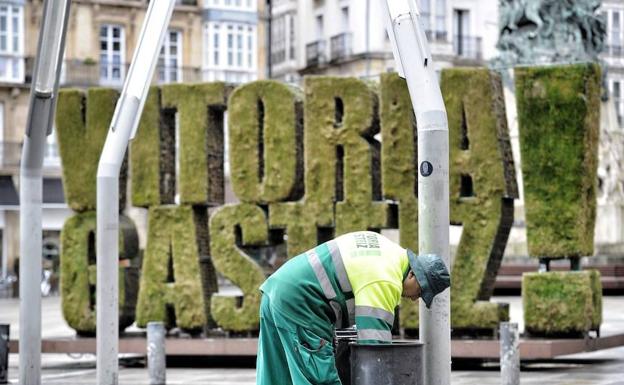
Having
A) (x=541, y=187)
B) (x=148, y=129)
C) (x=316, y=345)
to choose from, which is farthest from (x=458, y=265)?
(x=316, y=345)

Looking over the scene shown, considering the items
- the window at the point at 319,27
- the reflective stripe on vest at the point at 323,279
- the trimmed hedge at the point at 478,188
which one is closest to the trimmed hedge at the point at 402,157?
the trimmed hedge at the point at 478,188

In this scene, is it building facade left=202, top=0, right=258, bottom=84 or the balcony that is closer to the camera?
the balcony

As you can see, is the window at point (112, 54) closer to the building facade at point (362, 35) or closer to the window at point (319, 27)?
the building facade at point (362, 35)

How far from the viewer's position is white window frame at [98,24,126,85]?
58.8 m

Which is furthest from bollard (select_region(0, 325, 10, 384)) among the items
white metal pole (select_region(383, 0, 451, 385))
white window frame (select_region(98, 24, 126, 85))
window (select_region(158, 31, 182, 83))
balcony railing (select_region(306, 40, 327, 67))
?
balcony railing (select_region(306, 40, 327, 67))

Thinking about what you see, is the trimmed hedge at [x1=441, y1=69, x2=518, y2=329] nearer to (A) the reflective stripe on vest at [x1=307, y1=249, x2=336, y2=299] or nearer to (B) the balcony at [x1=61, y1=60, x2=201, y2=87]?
(A) the reflective stripe on vest at [x1=307, y1=249, x2=336, y2=299]

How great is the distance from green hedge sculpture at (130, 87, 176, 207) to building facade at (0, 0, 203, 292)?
33.4 meters

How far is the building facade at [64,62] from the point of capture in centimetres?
5622

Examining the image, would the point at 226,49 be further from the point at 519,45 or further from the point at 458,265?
the point at 458,265

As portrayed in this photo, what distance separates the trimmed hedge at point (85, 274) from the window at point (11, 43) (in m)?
36.2

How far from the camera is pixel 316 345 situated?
375 inches

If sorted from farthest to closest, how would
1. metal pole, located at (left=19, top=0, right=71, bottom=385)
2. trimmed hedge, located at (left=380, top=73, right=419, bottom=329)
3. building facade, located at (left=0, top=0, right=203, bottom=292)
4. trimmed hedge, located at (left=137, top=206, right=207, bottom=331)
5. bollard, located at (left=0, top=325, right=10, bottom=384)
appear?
building facade, located at (left=0, top=0, right=203, bottom=292)
trimmed hedge, located at (left=137, top=206, right=207, bottom=331)
trimmed hedge, located at (left=380, top=73, right=419, bottom=329)
bollard, located at (left=0, top=325, right=10, bottom=384)
metal pole, located at (left=19, top=0, right=71, bottom=385)

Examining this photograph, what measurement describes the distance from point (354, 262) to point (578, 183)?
10.5 metres

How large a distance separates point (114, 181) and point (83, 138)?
25.7ft
